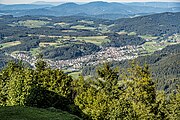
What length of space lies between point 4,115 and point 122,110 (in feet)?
61.7

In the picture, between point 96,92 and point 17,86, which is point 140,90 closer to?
point 96,92

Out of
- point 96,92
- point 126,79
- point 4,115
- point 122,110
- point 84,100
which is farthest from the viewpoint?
point 96,92

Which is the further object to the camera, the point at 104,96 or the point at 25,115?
the point at 104,96

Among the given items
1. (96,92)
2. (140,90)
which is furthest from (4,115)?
(96,92)

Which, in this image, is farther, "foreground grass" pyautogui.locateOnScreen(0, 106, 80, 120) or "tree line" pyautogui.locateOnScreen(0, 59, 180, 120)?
"tree line" pyautogui.locateOnScreen(0, 59, 180, 120)

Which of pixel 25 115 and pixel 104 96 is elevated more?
pixel 25 115

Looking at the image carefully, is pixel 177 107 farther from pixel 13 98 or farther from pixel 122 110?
pixel 13 98

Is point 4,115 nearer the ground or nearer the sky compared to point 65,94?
nearer the sky

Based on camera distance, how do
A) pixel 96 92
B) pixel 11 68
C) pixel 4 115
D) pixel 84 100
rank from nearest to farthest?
pixel 4 115, pixel 84 100, pixel 96 92, pixel 11 68

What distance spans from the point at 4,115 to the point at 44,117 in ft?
17.6

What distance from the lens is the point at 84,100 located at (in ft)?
213

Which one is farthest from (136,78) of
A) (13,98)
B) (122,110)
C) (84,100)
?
(13,98)

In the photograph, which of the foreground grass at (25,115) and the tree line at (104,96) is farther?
the tree line at (104,96)

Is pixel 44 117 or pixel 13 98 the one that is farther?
pixel 13 98
